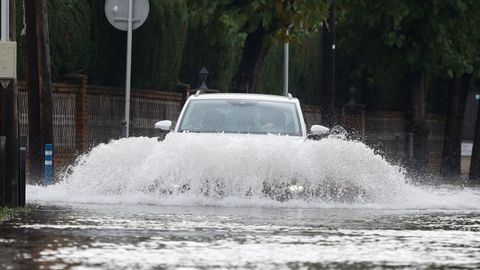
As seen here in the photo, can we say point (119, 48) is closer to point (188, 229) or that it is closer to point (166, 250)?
point (188, 229)

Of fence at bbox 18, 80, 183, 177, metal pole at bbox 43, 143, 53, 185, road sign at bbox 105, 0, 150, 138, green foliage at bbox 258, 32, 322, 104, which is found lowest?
metal pole at bbox 43, 143, 53, 185

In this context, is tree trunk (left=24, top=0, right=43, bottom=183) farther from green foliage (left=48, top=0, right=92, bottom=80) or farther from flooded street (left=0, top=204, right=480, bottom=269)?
flooded street (left=0, top=204, right=480, bottom=269)

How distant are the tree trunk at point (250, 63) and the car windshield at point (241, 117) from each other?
13264 mm

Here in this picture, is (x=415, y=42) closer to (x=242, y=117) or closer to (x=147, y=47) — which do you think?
(x=147, y=47)

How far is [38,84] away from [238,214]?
12.7 metres

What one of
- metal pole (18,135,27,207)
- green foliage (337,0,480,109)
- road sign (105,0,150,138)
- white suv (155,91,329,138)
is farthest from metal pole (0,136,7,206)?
green foliage (337,0,480,109)

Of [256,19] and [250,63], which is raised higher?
[256,19]

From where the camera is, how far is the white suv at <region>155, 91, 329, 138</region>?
2359 cm

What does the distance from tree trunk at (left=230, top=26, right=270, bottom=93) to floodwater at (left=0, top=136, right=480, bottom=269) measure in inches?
502

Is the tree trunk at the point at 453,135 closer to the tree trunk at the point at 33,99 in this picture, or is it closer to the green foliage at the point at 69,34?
the green foliage at the point at 69,34

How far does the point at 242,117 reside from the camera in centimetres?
2384

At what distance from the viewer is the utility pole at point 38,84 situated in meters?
30.7

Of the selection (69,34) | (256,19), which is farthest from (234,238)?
(69,34)

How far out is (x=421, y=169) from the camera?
4534 centimetres
